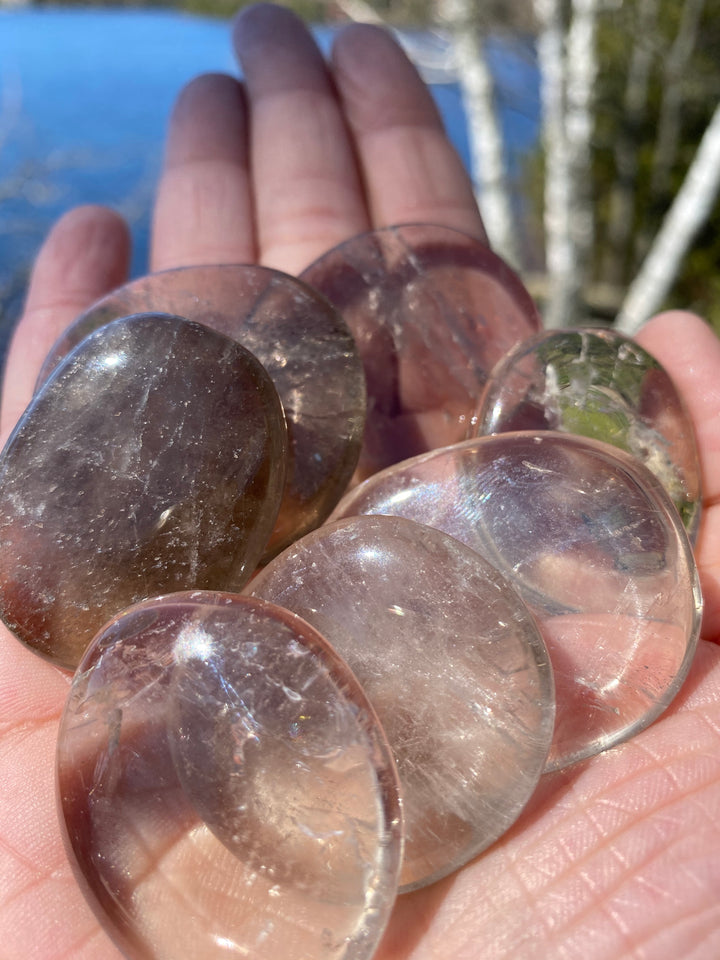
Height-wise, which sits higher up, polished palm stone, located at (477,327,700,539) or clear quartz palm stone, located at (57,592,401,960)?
polished palm stone, located at (477,327,700,539)

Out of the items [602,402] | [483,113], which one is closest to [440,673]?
[602,402]

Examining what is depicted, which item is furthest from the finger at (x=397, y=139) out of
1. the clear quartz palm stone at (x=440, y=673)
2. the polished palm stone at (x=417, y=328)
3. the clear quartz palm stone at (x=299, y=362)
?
the clear quartz palm stone at (x=440, y=673)

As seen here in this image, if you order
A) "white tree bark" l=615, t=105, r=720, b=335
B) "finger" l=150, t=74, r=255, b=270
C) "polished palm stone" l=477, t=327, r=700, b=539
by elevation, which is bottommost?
"white tree bark" l=615, t=105, r=720, b=335

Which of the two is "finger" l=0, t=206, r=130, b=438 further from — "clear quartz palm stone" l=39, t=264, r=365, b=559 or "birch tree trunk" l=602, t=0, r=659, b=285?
"birch tree trunk" l=602, t=0, r=659, b=285

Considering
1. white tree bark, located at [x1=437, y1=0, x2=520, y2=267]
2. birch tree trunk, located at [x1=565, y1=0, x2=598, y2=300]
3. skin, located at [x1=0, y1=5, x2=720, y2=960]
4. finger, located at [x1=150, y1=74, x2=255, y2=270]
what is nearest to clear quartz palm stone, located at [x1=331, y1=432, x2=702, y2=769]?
skin, located at [x1=0, y1=5, x2=720, y2=960]

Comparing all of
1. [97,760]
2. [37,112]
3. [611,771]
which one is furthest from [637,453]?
[37,112]

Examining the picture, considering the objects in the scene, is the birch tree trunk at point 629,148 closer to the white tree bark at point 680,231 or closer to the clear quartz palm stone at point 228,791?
the white tree bark at point 680,231

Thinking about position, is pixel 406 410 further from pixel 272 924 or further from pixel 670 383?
pixel 272 924
